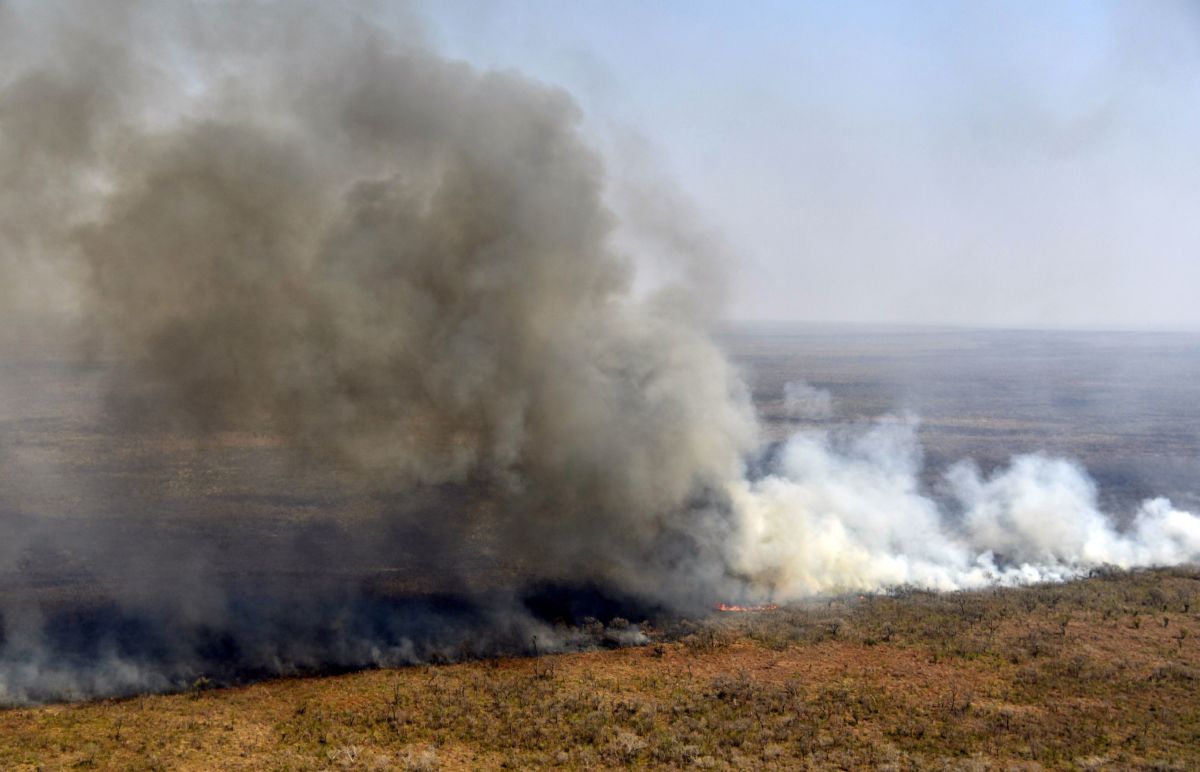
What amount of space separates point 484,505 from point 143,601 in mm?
16699

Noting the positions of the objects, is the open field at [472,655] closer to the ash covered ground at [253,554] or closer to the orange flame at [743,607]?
the ash covered ground at [253,554]

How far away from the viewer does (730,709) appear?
899 inches

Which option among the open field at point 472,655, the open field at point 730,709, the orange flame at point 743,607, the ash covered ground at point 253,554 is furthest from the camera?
the orange flame at point 743,607

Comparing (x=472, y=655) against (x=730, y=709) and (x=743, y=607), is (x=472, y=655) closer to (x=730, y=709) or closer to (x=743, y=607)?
(x=730, y=709)

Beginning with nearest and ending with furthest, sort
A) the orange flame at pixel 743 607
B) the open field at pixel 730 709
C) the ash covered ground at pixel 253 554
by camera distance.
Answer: the open field at pixel 730 709 → the ash covered ground at pixel 253 554 → the orange flame at pixel 743 607

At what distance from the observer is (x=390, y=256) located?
3375 cm

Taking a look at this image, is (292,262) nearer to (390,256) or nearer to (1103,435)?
(390,256)

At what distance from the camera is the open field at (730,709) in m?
20.2

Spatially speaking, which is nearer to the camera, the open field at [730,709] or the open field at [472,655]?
the open field at [730,709]

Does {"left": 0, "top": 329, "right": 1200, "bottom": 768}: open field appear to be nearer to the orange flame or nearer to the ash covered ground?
the ash covered ground

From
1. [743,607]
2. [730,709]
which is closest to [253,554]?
[743,607]

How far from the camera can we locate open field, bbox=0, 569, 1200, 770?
66.3ft

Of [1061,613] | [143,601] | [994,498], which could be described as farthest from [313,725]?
[994,498]

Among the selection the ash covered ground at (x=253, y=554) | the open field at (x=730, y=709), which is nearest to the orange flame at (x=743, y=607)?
the open field at (x=730, y=709)
